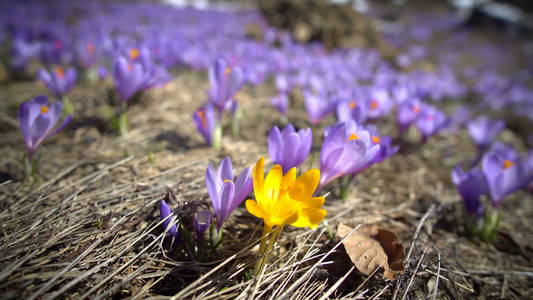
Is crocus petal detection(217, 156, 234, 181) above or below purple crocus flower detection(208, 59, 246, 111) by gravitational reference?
below

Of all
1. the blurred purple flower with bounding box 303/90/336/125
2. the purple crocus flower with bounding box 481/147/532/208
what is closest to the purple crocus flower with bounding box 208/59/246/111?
the blurred purple flower with bounding box 303/90/336/125

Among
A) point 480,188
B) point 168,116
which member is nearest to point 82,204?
point 168,116

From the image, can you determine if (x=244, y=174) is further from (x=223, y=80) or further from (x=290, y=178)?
(x=223, y=80)

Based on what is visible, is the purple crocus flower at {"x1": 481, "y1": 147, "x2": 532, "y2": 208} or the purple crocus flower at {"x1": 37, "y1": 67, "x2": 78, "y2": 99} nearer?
the purple crocus flower at {"x1": 481, "y1": 147, "x2": 532, "y2": 208}

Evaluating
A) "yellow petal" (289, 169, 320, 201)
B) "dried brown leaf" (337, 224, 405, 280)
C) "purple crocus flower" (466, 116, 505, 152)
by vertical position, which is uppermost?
"yellow petal" (289, 169, 320, 201)

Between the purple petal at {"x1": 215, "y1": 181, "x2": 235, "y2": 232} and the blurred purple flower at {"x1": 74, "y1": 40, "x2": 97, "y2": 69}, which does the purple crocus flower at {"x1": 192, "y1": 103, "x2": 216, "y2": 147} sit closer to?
the purple petal at {"x1": 215, "y1": 181, "x2": 235, "y2": 232}

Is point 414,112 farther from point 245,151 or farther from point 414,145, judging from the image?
point 245,151
